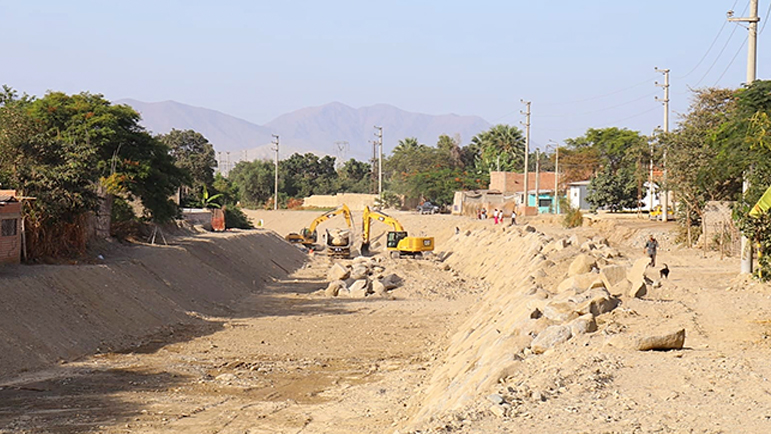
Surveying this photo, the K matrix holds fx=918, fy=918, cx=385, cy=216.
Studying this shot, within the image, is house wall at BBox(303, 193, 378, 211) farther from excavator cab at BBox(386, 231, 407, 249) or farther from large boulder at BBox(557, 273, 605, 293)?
large boulder at BBox(557, 273, 605, 293)

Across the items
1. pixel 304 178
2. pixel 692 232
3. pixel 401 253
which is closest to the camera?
pixel 692 232

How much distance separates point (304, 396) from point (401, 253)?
3416cm

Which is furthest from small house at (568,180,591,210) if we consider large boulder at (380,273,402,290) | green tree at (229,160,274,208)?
large boulder at (380,273,402,290)

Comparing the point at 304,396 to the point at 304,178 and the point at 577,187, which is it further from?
the point at 304,178

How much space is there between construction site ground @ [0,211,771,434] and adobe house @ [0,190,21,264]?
0.58 metres

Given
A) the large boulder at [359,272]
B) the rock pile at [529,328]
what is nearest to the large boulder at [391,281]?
the large boulder at [359,272]

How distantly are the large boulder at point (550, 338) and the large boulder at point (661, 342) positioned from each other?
1.30m

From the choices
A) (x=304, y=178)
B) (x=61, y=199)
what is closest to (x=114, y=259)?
(x=61, y=199)

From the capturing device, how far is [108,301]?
24.0m

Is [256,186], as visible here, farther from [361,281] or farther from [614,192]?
[361,281]

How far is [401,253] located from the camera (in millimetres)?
50250

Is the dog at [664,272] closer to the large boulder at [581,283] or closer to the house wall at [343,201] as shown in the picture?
the large boulder at [581,283]

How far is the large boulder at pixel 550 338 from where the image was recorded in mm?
13453

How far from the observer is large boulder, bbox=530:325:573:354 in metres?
13.5
